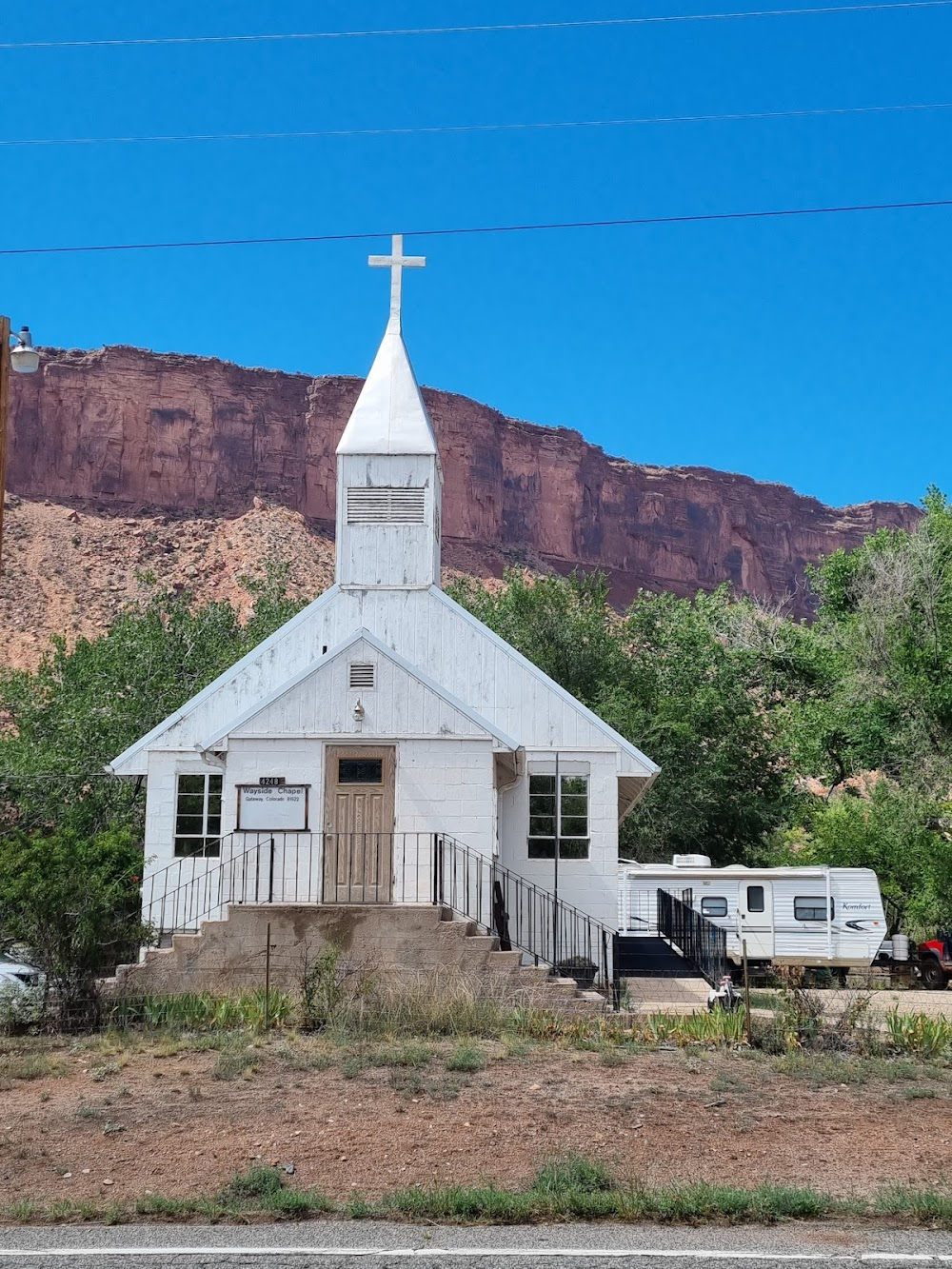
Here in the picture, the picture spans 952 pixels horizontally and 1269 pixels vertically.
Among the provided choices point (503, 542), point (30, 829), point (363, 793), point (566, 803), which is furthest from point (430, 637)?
point (503, 542)

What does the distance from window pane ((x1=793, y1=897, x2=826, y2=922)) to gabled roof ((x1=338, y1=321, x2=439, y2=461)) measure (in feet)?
36.8

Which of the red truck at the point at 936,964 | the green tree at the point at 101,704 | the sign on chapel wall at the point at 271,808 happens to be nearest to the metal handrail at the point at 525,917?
the sign on chapel wall at the point at 271,808

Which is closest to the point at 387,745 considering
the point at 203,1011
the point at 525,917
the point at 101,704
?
the point at 203,1011

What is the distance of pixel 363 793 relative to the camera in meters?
17.3

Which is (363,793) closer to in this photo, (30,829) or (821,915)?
(821,915)

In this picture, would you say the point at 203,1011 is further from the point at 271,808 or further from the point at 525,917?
the point at 525,917

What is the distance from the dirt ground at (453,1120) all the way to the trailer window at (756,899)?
13170 millimetres

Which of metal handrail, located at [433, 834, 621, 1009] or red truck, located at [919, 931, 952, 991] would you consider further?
red truck, located at [919, 931, 952, 991]

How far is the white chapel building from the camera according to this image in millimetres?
17047

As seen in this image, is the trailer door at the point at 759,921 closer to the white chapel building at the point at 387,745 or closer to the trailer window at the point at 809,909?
the trailer window at the point at 809,909

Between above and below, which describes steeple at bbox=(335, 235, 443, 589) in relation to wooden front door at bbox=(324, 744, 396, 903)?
above

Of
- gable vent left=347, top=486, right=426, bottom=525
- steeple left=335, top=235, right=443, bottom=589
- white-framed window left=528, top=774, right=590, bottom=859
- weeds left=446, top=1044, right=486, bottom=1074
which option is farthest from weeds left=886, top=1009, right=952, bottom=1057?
gable vent left=347, top=486, right=426, bottom=525

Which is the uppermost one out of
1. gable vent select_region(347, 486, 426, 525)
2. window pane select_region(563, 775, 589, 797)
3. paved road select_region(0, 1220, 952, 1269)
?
gable vent select_region(347, 486, 426, 525)

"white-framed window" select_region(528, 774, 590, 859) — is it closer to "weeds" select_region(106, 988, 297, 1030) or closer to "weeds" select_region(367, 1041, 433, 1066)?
"weeds" select_region(106, 988, 297, 1030)
